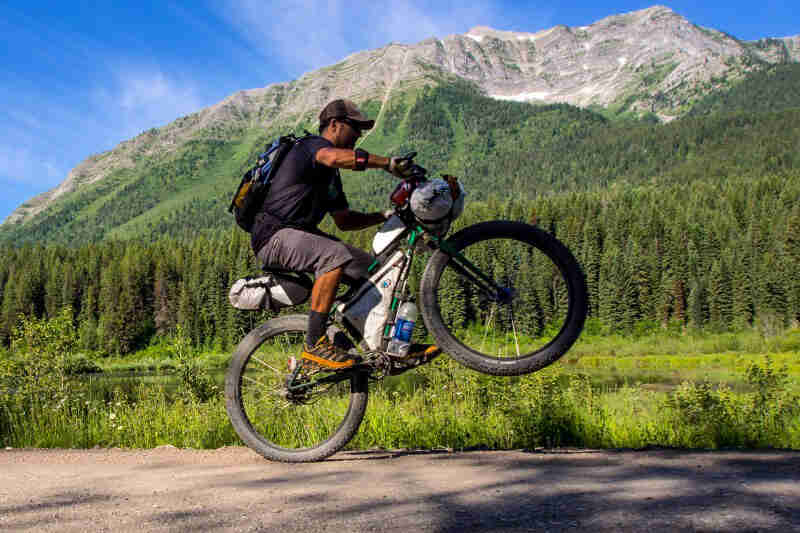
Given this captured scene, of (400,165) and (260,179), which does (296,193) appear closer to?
(260,179)

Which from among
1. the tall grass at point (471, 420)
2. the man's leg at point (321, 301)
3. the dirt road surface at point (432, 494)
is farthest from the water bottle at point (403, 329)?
the tall grass at point (471, 420)

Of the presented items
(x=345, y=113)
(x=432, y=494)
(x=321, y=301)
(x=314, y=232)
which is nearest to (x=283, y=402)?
(x=321, y=301)

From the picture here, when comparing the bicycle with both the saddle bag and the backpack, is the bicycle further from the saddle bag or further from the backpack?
the backpack

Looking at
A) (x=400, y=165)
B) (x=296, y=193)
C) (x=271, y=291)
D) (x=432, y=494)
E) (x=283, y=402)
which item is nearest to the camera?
(x=432, y=494)

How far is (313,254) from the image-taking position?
18.3ft

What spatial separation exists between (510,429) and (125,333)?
12004 cm

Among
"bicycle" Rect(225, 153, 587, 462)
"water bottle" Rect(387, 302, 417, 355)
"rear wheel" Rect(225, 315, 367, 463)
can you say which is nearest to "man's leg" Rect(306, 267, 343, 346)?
"bicycle" Rect(225, 153, 587, 462)

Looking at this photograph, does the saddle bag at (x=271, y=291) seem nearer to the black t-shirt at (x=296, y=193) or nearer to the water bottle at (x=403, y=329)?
the black t-shirt at (x=296, y=193)

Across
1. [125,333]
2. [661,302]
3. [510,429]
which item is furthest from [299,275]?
[125,333]

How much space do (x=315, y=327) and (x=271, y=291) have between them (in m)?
0.69

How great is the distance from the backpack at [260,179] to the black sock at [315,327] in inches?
48.5

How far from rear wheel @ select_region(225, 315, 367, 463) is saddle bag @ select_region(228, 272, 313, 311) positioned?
1.25ft

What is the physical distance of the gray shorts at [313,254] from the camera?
18.2ft

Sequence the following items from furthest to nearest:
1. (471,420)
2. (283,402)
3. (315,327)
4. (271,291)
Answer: (471,420) → (283,402) → (271,291) → (315,327)
